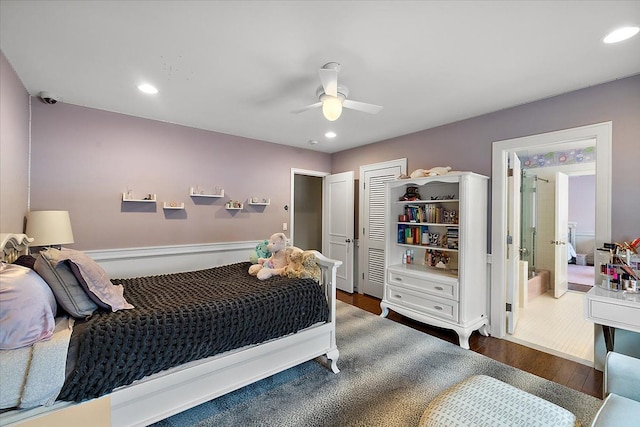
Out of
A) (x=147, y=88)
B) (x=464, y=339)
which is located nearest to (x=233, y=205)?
(x=147, y=88)

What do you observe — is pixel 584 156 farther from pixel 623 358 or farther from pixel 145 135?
pixel 145 135

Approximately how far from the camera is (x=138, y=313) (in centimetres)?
165

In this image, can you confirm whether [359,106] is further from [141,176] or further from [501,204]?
[141,176]

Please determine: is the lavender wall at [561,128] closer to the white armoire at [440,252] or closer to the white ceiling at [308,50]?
the white ceiling at [308,50]

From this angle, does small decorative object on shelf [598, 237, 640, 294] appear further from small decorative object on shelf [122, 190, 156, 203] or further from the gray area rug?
small decorative object on shelf [122, 190, 156, 203]

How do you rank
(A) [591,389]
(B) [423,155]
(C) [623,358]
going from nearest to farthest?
(C) [623,358]
(A) [591,389]
(B) [423,155]

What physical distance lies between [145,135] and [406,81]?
2.94m

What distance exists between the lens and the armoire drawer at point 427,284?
9.44ft

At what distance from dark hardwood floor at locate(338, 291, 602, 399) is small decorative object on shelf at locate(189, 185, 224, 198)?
2841mm

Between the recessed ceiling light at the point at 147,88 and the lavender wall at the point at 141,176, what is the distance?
2.84 feet

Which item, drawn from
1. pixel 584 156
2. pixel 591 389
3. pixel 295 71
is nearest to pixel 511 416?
pixel 591 389

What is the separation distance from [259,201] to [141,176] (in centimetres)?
151

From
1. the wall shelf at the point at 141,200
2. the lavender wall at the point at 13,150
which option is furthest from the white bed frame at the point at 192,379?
the wall shelf at the point at 141,200

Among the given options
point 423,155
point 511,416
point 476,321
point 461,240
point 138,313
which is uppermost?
point 423,155
